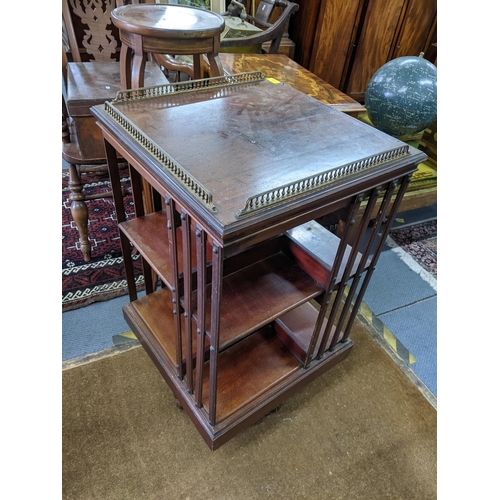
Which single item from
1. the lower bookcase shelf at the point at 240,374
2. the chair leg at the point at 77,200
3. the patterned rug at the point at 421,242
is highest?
the chair leg at the point at 77,200

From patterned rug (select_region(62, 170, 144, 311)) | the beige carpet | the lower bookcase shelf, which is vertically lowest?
the beige carpet

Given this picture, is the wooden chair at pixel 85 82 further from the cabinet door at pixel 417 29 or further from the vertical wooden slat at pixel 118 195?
the cabinet door at pixel 417 29

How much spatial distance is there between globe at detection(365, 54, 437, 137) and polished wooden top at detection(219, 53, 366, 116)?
0.12 meters

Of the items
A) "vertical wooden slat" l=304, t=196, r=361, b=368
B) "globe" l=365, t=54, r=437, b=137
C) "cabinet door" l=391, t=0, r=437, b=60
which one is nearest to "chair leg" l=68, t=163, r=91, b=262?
"vertical wooden slat" l=304, t=196, r=361, b=368

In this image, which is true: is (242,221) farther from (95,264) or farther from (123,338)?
(95,264)

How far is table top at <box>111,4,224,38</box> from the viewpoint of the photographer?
3.78 ft

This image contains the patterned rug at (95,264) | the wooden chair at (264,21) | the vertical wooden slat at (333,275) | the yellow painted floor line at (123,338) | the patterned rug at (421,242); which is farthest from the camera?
the wooden chair at (264,21)

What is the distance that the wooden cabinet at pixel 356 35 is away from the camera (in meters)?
3.09

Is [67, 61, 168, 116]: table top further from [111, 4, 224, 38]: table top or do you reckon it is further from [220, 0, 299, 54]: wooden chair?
[220, 0, 299, 54]: wooden chair

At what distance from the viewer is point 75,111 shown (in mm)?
1457

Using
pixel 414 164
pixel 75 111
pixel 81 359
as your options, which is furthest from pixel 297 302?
pixel 75 111

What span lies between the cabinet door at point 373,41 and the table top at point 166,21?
2.41m

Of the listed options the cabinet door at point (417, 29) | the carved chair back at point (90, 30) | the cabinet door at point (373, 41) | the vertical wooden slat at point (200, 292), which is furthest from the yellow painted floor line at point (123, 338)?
the cabinet door at point (417, 29)

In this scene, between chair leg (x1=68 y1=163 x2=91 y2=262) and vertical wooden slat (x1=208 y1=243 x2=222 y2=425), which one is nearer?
vertical wooden slat (x1=208 y1=243 x2=222 y2=425)
